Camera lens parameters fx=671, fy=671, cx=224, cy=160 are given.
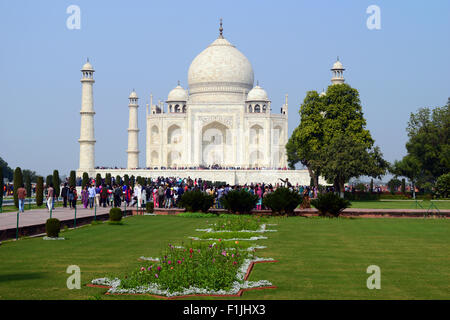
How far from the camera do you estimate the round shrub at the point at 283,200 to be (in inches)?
824

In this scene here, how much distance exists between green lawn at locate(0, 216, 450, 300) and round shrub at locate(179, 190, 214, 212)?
513 centimetres

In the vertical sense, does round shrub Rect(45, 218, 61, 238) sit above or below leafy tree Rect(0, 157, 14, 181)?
below

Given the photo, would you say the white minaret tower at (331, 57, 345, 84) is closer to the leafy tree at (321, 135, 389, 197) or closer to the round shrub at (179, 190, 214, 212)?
the leafy tree at (321, 135, 389, 197)

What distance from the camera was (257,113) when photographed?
58.5m

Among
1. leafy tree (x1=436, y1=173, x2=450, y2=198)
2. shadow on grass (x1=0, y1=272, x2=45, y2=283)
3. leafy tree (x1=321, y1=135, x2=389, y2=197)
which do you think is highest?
leafy tree (x1=321, y1=135, x2=389, y2=197)

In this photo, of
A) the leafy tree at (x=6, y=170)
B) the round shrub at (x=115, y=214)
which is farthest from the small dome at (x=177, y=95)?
the round shrub at (x=115, y=214)

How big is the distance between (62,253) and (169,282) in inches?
157

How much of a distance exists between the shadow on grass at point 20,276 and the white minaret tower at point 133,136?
49.3m

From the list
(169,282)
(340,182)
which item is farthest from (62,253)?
(340,182)

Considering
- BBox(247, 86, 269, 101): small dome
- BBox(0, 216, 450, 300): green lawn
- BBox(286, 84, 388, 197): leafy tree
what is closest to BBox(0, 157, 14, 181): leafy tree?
BBox(247, 86, 269, 101): small dome

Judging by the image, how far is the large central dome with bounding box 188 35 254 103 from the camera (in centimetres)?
6231

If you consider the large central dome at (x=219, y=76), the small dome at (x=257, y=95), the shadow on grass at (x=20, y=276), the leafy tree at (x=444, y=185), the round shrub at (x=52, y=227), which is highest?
the large central dome at (x=219, y=76)

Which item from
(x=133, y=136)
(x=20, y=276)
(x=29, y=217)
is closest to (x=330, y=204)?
(x=29, y=217)

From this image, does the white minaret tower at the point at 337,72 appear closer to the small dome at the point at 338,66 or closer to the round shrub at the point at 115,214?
the small dome at the point at 338,66
